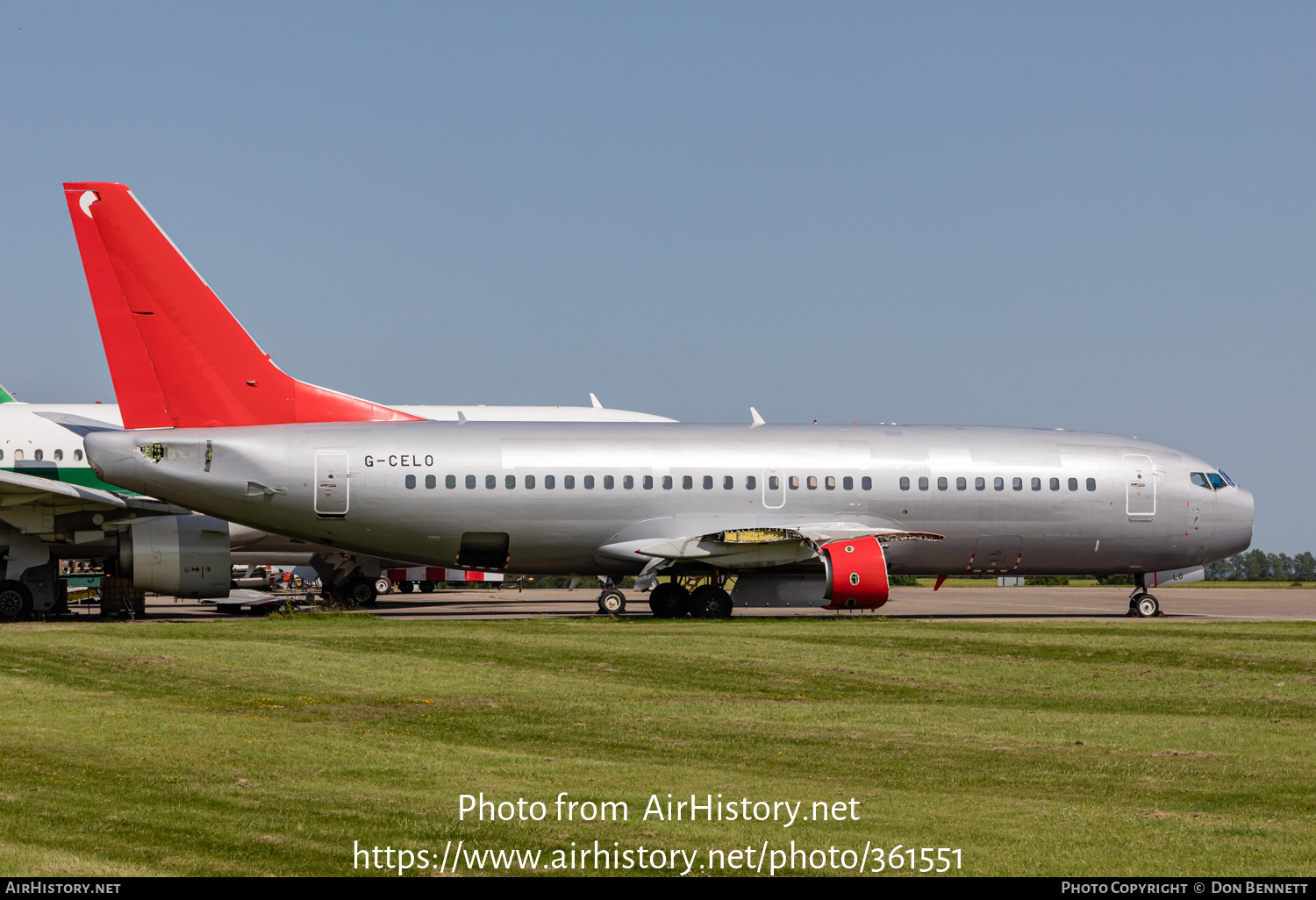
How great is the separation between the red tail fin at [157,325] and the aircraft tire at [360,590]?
1100 centimetres

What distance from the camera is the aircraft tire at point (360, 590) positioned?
3747 centimetres

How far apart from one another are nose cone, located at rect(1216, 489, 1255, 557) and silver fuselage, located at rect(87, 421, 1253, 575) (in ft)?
0.14

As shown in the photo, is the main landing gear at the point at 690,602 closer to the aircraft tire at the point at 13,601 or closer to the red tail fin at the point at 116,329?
the red tail fin at the point at 116,329

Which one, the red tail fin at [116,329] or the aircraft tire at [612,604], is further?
the aircraft tire at [612,604]

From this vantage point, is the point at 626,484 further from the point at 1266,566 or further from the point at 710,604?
the point at 1266,566

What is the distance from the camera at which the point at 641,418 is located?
39000mm

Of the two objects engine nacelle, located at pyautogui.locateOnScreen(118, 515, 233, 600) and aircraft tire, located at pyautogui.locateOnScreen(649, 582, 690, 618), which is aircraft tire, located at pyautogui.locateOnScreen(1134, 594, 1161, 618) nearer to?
aircraft tire, located at pyautogui.locateOnScreen(649, 582, 690, 618)

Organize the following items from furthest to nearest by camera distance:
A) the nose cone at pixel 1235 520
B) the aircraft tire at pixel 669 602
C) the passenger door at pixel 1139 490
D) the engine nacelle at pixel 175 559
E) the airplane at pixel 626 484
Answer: the nose cone at pixel 1235 520 < the passenger door at pixel 1139 490 < the aircraft tire at pixel 669 602 < the engine nacelle at pixel 175 559 < the airplane at pixel 626 484

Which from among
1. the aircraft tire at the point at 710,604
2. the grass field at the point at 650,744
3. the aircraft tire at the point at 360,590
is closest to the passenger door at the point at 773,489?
the aircraft tire at the point at 710,604

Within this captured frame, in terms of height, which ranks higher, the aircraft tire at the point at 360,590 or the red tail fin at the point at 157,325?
the red tail fin at the point at 157,325

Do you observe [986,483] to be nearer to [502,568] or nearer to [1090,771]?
[502,568]

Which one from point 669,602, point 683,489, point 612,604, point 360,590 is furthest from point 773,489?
point 360,590

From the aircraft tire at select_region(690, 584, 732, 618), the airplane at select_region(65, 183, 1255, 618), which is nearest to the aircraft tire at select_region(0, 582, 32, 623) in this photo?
the airplane at select_region(65, 183, 1255, 618)

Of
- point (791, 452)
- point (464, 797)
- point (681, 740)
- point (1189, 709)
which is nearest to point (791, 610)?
point (791, 452)
